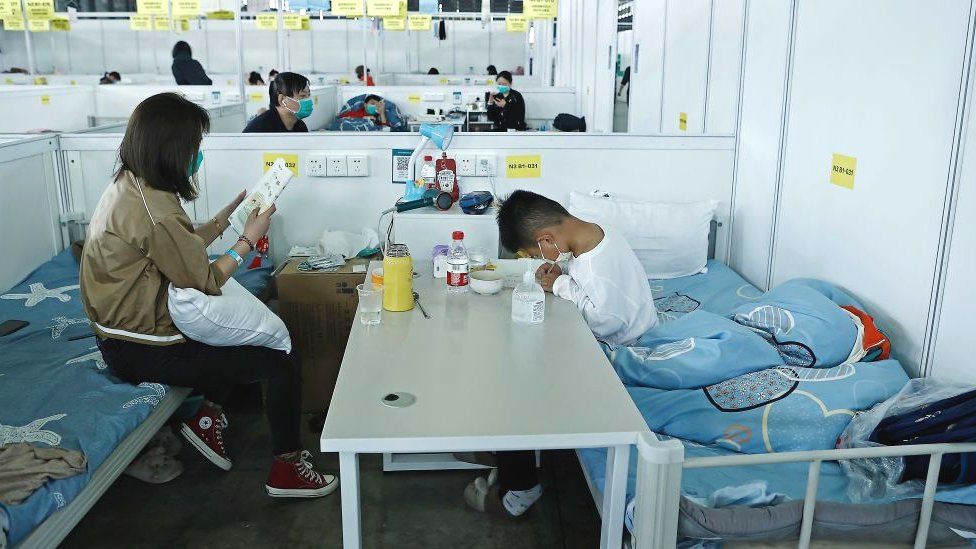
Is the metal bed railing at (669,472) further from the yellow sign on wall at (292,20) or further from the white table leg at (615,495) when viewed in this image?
the yellow sign on wall at (292,20)

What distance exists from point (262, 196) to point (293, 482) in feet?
3.29

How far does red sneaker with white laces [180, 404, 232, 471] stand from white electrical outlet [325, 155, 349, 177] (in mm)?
1197

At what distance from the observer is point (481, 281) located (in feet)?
7.66

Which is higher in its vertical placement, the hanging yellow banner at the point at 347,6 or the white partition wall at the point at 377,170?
the hanging yellow banner at the point at 347,6

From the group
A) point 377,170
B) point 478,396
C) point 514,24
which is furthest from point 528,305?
point 514,24

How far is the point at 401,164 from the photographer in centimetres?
331

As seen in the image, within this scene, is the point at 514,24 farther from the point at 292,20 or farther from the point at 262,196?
the point at 262,196

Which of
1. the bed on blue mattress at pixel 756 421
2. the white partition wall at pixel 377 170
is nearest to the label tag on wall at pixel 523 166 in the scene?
the white partition wall at pixel 377 170

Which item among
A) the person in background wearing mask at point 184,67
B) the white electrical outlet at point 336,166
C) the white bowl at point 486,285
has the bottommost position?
the white bowl at point 486,285

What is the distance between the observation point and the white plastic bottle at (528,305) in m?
2.06

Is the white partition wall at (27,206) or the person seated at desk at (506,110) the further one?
the person seated at desk at (506,110)

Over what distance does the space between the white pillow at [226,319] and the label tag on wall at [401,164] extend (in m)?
1.15

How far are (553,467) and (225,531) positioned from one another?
108 centimetres

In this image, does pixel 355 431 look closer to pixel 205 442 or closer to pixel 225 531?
pixel 225 531
